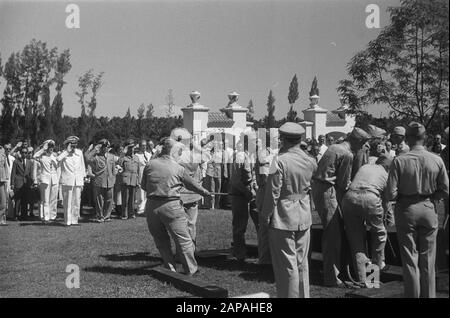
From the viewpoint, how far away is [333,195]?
18.9 ft

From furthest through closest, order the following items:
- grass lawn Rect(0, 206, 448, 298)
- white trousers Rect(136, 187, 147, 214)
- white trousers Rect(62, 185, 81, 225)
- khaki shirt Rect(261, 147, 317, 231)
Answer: white trousers Rect(136, 187, 147, 214), white trousers Rect(62, 185, 81, 225), grass lawn Rect(0, 206, 448, 298), khaki shirt Rect(261, 147, 317, 231)

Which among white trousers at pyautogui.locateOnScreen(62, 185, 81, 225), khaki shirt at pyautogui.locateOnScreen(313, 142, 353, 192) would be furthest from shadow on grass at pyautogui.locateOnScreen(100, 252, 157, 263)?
white trousers at pyautogui.locateOnScreen(62, 185, 81, 225)

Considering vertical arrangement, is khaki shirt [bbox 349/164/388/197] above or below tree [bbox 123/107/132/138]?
below

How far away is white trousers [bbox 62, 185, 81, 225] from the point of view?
10625 millimetres

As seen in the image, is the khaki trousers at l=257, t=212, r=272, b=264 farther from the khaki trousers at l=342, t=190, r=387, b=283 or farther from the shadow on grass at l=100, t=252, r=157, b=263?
the shadow on grass at l=100, t=252, r=157, b=263

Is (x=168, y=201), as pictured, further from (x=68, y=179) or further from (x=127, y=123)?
(x=127, y=123)

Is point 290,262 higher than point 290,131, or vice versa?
point 290,131

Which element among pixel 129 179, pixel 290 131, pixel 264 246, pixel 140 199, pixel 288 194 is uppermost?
pixel 290 131

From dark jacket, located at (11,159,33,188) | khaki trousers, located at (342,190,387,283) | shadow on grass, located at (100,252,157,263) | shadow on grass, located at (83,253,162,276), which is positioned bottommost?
shadow on grass, located at (83,253,162,276)

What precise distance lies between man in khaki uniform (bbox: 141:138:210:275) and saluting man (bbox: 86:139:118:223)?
17.3ft

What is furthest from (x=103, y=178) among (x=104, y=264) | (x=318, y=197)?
(x=318, y=197)

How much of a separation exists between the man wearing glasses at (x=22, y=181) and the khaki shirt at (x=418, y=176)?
9638 millimetres

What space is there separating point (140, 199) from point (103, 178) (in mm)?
2133

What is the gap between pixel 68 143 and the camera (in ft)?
35.9
